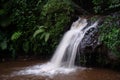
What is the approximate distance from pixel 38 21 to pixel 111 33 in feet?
12.2

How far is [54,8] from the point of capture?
1027 cm

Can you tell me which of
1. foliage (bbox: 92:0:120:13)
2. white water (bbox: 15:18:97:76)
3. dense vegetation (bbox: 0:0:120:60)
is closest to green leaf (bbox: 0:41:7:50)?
dense vegetation (bbox: 0:0:120:60)

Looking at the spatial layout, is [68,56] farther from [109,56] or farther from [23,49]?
[23,49]

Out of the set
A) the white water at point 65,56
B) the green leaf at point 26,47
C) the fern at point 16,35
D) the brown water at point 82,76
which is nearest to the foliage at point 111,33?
the white water at point 65,56

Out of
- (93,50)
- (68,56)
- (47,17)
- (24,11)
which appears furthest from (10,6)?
(93,50)

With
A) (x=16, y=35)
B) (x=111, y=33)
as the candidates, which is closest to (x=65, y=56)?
(x=111, y=33)

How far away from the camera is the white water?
27.0 feet

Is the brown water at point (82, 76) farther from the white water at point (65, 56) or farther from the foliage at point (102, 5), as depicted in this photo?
the foliage at point (102, 5)

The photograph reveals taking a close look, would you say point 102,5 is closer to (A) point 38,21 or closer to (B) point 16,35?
(A) point 38,21

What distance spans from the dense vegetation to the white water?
1.49ft

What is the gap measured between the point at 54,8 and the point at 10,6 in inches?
91.0

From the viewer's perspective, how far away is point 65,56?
28.9 ft

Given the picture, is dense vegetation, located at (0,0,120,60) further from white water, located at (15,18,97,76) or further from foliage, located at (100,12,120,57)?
white water, located at (15,18,97,76)

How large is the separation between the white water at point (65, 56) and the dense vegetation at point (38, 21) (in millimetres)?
455
